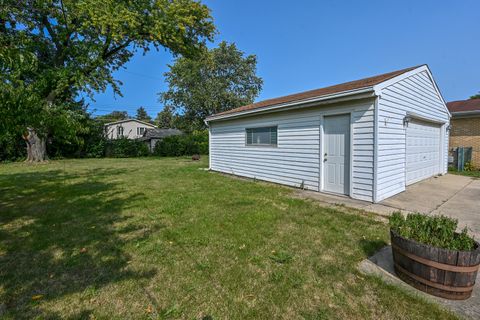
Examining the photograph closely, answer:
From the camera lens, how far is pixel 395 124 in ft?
19.3

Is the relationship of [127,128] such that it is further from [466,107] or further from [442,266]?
[442,266]

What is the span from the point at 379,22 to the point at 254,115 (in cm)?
632

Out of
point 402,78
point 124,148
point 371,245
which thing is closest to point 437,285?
point 371,245

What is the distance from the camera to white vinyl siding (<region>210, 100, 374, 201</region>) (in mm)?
5398

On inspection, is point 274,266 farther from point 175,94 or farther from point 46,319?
point 175,94

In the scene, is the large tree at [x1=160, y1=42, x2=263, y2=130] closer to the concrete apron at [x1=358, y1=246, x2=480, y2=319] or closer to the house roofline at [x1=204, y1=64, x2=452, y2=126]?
the house roofline at [x1=204, y1=64, x2=452, y2=126]

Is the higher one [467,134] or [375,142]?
[467,134]

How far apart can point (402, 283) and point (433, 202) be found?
13.8ft

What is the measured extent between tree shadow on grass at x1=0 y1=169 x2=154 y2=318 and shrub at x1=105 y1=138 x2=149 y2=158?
16.4m

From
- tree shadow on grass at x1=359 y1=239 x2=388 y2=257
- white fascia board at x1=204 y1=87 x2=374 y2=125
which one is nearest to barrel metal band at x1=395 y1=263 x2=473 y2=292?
tree shadow on grass at x1=359 y1=239 x2=388 y2=257

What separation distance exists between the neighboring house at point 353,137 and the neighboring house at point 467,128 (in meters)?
3.00

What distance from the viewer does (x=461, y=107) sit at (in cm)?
1202

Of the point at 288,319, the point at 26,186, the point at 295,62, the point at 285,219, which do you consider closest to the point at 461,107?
the point at 295,62

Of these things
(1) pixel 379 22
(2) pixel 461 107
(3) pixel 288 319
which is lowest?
(3) pixel 288 319
